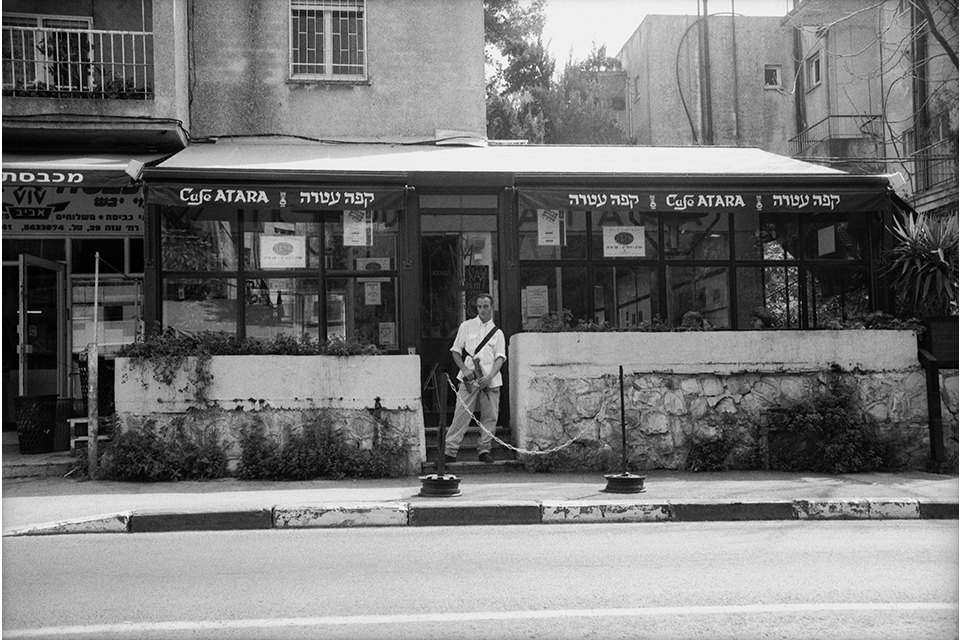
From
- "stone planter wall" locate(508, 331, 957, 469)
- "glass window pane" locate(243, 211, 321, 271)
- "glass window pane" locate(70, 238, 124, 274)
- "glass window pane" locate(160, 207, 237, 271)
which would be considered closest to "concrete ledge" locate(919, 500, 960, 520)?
"stone planter wall" locate(508, 331, 957, 469)

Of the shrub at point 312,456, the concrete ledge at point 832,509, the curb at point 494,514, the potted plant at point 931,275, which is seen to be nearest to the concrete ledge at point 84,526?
the curb at point 494,514

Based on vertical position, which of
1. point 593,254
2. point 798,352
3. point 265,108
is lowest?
point 798,352

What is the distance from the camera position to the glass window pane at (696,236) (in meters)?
12.3

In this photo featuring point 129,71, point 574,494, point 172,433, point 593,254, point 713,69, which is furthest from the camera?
A: point 713,69

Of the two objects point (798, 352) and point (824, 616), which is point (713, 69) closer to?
point (798, 352)

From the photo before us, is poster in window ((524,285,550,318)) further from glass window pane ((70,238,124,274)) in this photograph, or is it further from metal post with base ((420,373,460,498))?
glass window pane ((70,238,124,274))

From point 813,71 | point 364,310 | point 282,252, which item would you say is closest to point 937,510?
point 364,310

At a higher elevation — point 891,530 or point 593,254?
point 593,254

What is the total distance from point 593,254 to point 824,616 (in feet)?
25.4

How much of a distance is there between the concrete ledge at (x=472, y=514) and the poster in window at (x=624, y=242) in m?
4.69

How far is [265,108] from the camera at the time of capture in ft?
44.8

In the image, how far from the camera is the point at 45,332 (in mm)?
13930

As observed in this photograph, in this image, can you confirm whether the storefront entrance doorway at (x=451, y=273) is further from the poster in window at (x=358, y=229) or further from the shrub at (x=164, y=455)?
the shrub at (x=164, y=455)

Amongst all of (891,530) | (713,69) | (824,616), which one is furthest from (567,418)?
(713,69)
